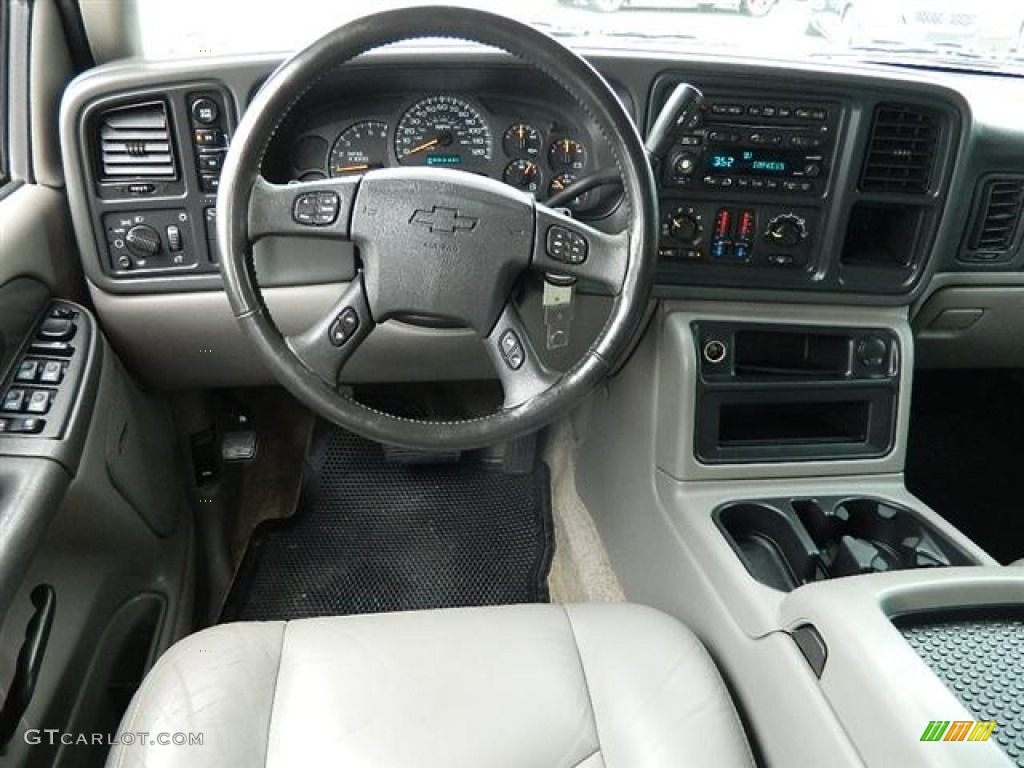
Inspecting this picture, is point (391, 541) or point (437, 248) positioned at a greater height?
point (437, 248)

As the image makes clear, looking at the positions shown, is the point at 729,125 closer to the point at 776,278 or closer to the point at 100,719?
the point at 776,278

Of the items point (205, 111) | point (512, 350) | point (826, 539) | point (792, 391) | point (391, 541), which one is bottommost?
point (391, 541)

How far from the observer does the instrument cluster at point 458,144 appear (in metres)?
1.36

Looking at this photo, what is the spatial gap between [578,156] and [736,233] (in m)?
0.31

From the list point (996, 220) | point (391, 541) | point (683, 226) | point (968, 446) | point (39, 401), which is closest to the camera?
point (39, 401)

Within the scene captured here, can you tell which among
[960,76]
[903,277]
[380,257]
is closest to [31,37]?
[380,257]

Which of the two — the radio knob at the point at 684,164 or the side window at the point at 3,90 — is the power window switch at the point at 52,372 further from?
the radio knob at the point at 684,164

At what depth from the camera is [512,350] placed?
112cm

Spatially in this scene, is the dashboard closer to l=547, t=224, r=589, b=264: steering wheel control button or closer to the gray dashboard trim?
the gray dashboard trim

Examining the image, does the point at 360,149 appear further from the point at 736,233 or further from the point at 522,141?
the point at 736,233

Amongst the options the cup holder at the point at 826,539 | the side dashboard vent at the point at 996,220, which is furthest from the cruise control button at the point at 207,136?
the side dashboard vent at the point at 996,220

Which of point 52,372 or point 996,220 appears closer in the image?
point 52,372
